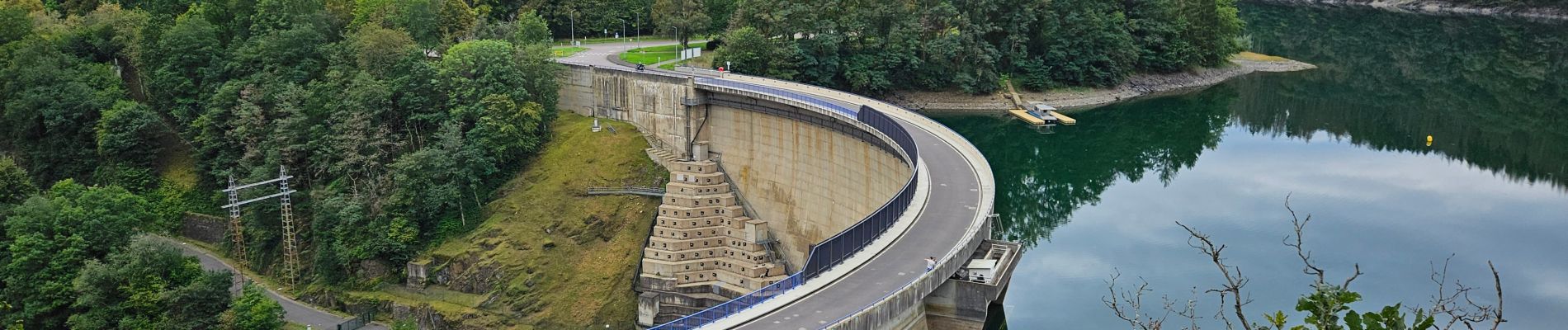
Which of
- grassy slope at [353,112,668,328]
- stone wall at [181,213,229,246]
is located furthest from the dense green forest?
stone wall at [181,213,229,246]

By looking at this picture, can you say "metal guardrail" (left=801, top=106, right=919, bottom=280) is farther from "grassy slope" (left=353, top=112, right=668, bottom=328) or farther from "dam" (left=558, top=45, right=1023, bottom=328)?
"grassy slope" (left=353, top=112, right=668, bottom=328)

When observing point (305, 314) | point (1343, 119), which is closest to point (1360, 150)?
point (1343, 119)

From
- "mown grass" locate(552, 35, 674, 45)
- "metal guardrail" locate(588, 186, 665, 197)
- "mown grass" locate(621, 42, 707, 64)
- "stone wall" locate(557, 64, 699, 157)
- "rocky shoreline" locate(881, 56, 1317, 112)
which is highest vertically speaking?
"mown grass" locate(552, 35, 674, 45)

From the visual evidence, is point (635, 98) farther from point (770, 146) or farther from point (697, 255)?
point (697, 255)

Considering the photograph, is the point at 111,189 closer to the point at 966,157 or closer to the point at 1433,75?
the point at 966,157

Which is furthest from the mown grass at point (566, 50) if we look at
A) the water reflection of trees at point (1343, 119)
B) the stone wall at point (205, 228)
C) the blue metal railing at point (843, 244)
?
the blue metal railing at point (843, 244)

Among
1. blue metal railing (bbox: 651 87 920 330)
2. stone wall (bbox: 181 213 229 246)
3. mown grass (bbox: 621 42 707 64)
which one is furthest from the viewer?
mown grass (bbox: 621 42 707 64)

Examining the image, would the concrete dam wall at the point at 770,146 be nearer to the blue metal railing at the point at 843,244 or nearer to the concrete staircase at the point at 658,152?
the concrete staircase at the point at 658,152
